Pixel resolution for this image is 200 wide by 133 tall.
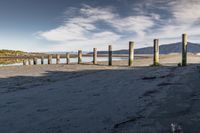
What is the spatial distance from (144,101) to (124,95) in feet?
4.17

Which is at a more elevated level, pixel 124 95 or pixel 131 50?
pixel 131 50

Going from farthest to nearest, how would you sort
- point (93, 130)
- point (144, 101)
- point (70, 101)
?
point (70, 101) → point (144, 101) → point (93, 130)

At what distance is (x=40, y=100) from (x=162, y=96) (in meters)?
3.68

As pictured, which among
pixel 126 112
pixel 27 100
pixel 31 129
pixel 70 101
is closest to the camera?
pixel 31 129

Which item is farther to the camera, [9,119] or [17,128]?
[9,119]

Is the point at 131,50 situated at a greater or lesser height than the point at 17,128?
greater

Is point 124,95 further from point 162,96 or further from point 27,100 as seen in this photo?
point 27,100

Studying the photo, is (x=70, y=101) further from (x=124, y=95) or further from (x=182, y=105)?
(x=182, y=105)

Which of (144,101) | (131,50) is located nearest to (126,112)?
(144,101)

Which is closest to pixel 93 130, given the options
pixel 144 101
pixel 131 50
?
pixel 144 101

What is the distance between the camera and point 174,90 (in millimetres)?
8375

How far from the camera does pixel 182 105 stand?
258 inches

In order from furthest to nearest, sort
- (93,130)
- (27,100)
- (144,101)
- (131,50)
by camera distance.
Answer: (131,50)
(27,100)
(144,101)
(93,130)

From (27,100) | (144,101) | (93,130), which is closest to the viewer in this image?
(93,130)
